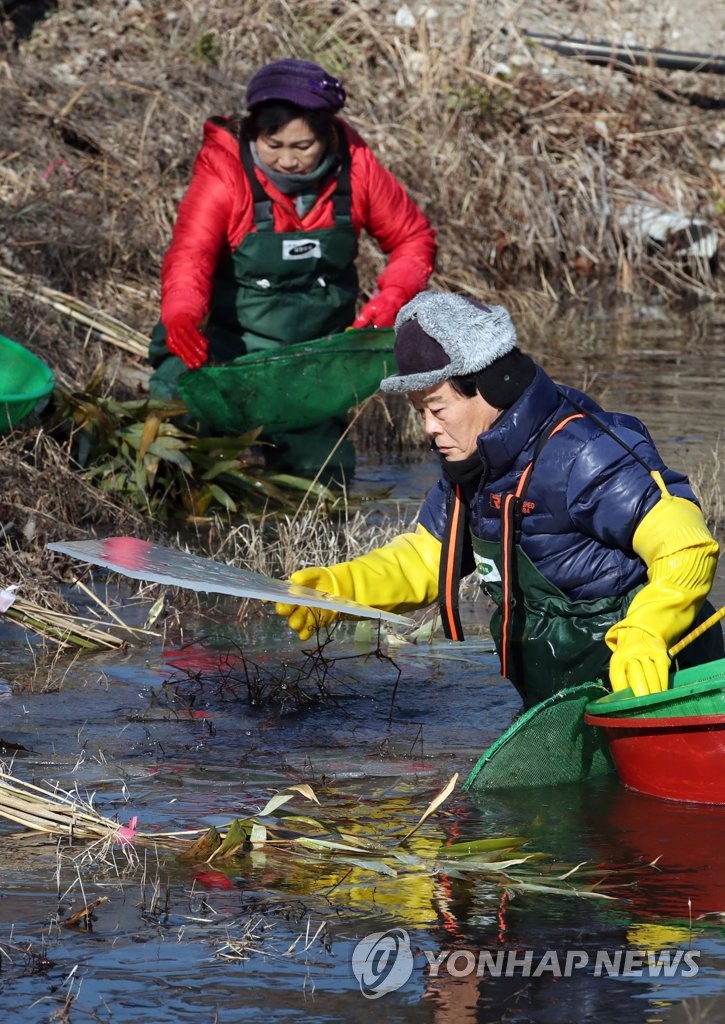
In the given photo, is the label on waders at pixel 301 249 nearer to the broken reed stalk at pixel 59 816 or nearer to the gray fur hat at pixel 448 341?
the gray fur hat at pixel 448 341

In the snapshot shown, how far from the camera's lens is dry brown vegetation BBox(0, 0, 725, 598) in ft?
36.0

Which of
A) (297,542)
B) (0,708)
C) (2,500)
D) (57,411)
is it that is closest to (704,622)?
(0,708)

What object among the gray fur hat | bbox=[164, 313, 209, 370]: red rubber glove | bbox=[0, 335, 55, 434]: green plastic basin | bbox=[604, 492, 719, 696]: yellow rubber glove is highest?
the gray fur hat

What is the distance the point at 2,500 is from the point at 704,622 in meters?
3.32

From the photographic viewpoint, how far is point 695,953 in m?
3.19

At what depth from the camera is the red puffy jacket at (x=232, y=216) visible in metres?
7.41

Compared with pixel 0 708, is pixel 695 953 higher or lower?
higher

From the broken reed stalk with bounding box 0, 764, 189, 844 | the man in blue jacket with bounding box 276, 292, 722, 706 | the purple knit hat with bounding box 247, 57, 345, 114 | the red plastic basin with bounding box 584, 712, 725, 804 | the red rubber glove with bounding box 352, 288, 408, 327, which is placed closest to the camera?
the broken reed stalk with bounding box 0, 764, 189, 844

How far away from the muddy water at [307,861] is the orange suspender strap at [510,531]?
47cm

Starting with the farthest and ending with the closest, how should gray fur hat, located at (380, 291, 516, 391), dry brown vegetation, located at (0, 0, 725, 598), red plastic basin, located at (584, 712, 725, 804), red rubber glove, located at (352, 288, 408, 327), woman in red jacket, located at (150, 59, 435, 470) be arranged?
dry brown vegetation, located at (0, 0, 725, 598) < red rubber glove, located at (352, 288, 408, 327) < woman in red jacket, located at (150, 59, 435, 470) < gray fur hat, located at (380, 291, 516, 391) < red plastic basin, located at (584, 712, 725, 804)

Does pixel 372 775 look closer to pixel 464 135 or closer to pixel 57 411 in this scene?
pixel 57 411

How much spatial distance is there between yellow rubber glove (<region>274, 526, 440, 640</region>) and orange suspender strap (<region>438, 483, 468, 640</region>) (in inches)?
5.4

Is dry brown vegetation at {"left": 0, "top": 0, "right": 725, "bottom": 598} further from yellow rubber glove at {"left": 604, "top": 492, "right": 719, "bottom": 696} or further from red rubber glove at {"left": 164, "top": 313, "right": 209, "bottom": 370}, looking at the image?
yellow rubber glove at {"left": 604, "top": 492, "right": 719, "bottom": 696}
